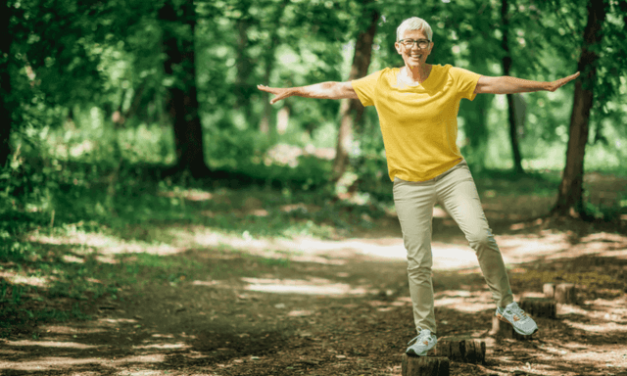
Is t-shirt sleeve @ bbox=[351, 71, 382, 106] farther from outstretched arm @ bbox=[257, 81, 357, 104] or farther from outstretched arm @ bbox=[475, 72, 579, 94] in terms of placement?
outstretched arm @ bbox=[475, 72, 579, 94]

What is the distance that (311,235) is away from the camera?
10.6 metres

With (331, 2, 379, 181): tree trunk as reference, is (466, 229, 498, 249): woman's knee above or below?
below

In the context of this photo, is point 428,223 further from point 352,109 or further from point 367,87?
point 352,109

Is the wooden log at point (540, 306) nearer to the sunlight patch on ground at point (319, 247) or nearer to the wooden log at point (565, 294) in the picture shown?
the wooden log at point (565, 294)

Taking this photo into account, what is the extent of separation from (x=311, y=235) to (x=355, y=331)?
5127mm

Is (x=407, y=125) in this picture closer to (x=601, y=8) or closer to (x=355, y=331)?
(x=355, y=331)

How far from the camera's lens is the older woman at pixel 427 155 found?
13.1 feet

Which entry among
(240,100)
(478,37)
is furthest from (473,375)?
(240,100)

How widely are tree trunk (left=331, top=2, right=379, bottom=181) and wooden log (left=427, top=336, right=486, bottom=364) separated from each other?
8.32 m

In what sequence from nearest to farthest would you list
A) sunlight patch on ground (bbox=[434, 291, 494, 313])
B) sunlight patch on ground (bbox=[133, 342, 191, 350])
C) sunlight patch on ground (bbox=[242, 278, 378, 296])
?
sunlight patch on ground (bbox=[133, 342, 191, 350]), sunlight patch on ground (bbox=[434, 291, 494, 313]), sunlight patch on ground (bbox=[242, 278, 378, 296])

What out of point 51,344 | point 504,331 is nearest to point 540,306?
point 504,331

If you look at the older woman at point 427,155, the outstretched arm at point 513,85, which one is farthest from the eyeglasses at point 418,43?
the outstretched arm at point 513,85

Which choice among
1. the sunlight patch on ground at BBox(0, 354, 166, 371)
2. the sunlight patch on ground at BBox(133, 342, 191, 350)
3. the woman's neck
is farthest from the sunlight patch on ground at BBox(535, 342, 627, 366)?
the sunlight patch on ground at BBox(0, 354, 166, 371)

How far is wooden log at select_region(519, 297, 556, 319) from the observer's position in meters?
5.48
